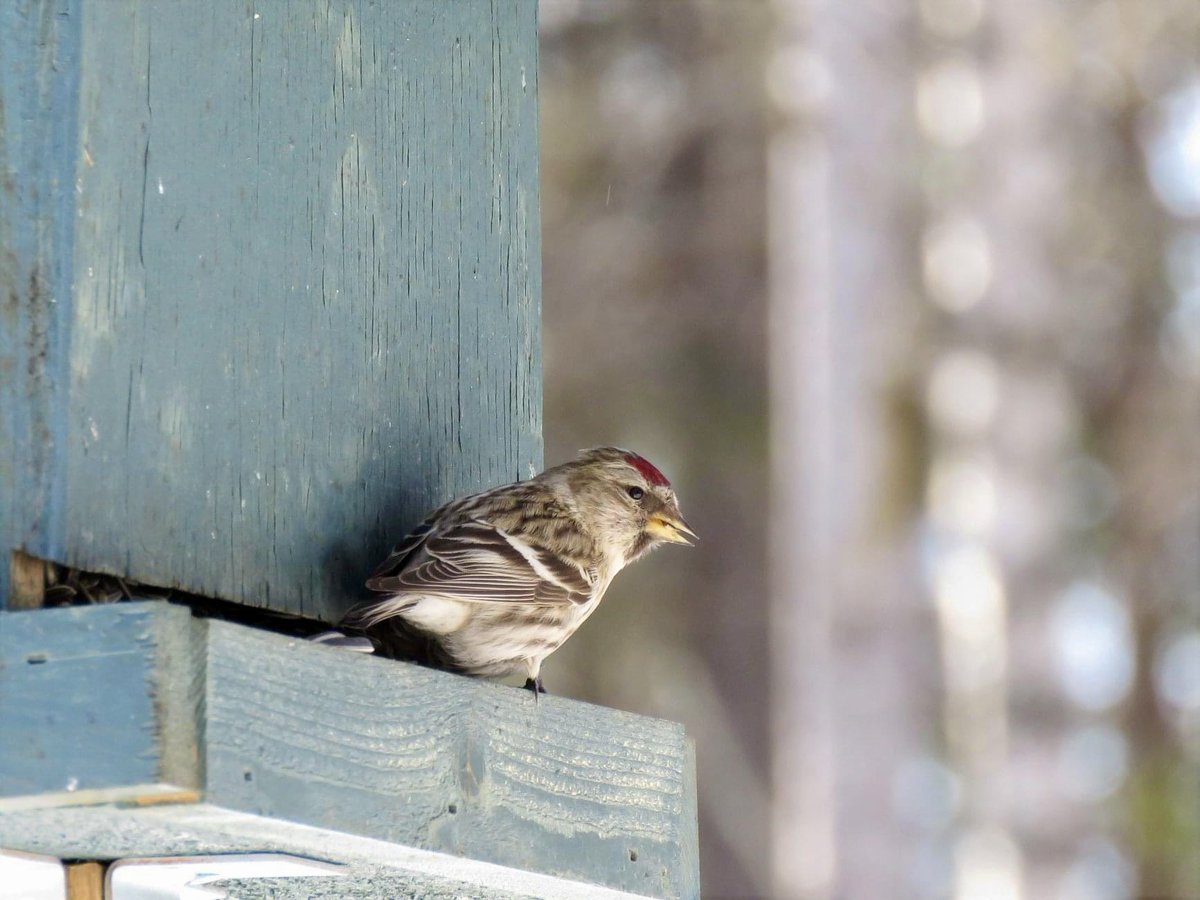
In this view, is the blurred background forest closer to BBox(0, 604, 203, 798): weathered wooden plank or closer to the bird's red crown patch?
the bird's red crown patch

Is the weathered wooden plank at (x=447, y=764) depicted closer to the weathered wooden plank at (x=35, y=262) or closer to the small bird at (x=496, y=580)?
the small bird at (x=496, y=580)

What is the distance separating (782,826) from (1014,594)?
1572 millimetres

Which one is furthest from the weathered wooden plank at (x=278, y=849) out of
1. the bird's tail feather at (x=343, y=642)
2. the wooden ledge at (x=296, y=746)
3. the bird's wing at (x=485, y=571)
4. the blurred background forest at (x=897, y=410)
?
the blurred background forest at (x=897, y=410)

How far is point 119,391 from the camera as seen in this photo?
260 cm

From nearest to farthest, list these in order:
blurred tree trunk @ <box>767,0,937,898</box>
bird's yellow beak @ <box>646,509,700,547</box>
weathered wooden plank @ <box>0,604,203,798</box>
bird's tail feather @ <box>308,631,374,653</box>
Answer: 1. weathered wooden plank @ <box>0,604,203,798</box>
2. bird's tail feather @ <box>308,631,374,653</box>
3. bird's yellow beak @ <box>646,509,700,547</box>
4. blurred tree trunk @ <box>767,0,937,898</box>

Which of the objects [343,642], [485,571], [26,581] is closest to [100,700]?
[26,581]

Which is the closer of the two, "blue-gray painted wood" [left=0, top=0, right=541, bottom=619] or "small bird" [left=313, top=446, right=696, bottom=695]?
"blue-gray painted wood" [left=0, top=0, right=541, bottom=619]

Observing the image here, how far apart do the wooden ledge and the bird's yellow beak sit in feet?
3.20

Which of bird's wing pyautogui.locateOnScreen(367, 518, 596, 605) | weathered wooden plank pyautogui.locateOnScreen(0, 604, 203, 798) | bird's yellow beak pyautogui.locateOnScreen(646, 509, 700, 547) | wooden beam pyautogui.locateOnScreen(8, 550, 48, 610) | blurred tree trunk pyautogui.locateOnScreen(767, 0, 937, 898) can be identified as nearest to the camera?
weathered wooden plank pyautogui.locateOnScreen(0, 604, 203, 798)

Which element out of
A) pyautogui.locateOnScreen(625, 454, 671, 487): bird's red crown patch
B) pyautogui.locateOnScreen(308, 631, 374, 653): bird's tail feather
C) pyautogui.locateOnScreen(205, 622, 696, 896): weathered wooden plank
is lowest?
pyautogui.locateOnScreen(205, 622, 696, 896): weathered wooden plank

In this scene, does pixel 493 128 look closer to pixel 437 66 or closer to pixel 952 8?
pixel 437 66

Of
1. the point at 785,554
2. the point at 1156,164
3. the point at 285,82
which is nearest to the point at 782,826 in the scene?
the point at 785,554

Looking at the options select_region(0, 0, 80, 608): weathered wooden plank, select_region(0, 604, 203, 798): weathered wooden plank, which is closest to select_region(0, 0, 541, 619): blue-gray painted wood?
select_region(0, 0, 80, 608): weathered wooden plank

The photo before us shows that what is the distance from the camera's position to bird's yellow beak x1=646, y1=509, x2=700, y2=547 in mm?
3877
